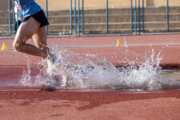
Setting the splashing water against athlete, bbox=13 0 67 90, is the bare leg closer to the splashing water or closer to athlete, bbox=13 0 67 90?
athlete, bbox=13 0 67 90

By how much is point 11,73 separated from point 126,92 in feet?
10.3

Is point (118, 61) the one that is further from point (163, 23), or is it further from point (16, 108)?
point (163, 23)

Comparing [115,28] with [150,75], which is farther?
[115,28]

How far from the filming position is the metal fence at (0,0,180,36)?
68.0ft

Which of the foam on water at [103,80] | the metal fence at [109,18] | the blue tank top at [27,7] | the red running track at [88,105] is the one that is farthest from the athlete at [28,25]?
the metal fence at [109,18]

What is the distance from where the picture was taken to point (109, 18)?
835 inches

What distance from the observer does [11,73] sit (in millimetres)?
Result: 7348

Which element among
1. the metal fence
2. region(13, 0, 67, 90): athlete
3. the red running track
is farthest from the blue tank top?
the metal fence

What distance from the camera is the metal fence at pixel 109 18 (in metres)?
20.7

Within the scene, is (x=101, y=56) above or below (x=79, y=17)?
below

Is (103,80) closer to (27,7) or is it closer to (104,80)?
(104,80)

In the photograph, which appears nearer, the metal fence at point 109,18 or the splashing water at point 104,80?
the splashing water at point 104,80

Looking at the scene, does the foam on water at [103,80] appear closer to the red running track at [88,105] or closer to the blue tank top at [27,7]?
the red running track at [88,105]

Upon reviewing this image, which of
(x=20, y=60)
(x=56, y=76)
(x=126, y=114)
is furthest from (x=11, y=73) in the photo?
(x=126, y=114)
